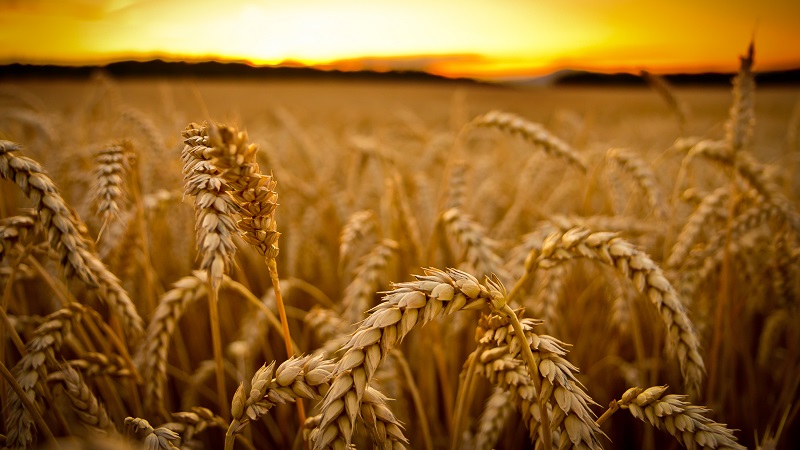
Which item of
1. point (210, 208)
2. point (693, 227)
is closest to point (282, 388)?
point (210, 208)

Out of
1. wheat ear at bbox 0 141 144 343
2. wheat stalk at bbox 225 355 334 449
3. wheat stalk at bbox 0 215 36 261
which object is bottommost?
wheat stalk at bbox 225 355 334 449

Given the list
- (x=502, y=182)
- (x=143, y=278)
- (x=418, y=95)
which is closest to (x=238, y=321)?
(x=143, y=278)

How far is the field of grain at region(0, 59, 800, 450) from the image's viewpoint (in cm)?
81

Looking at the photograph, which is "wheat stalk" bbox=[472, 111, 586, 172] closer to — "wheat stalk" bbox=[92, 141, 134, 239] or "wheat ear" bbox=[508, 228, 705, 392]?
"wheat ear" bbox=[508, 228, 705, 392]

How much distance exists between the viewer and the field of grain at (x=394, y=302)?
2.65ft

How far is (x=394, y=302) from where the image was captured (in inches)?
29.0

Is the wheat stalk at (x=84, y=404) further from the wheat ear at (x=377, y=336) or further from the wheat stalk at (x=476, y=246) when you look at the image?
the wheat stalk at (x=476, y=246)

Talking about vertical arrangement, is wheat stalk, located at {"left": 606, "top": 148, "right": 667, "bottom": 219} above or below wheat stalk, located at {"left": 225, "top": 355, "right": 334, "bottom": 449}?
above

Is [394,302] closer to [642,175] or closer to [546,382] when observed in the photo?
[546,382]


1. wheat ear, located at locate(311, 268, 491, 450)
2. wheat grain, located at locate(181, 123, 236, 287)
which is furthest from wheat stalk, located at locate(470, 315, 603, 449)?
wheat grain, located at locate(181, 123, 236, 287)

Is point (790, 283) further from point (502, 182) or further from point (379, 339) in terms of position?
point (502, 182)

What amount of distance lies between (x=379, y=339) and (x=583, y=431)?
0.39 metres

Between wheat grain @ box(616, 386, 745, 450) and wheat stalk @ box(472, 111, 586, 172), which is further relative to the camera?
wheat stalk @ box(472, 111, 586, 172)

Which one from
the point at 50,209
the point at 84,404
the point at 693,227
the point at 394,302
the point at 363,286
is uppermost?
the point at 50,209
